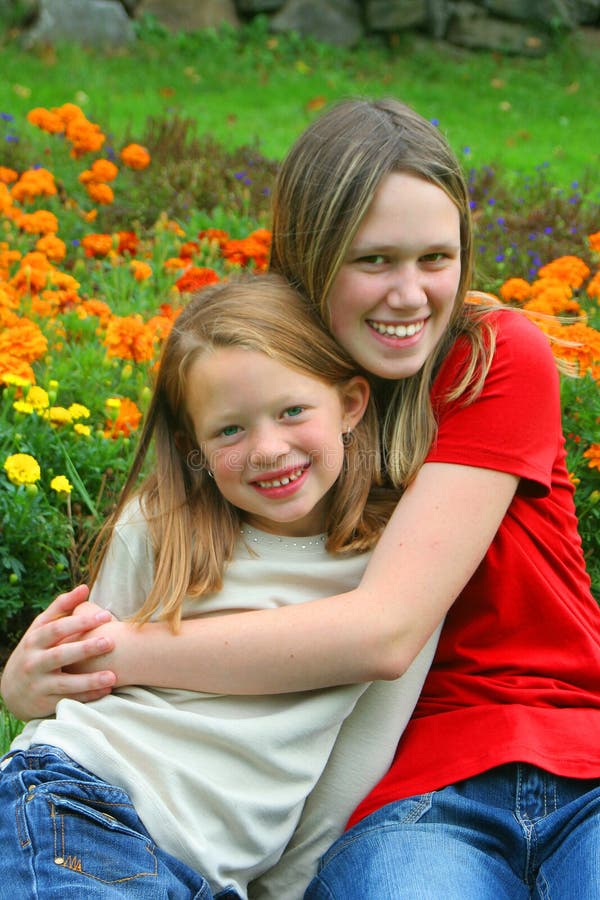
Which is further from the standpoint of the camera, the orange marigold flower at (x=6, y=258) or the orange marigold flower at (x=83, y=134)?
the orange marigold flower at (x=83, y=134)

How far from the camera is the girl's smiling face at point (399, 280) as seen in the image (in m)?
2.06

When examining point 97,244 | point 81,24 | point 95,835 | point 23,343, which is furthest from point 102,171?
point 81,24

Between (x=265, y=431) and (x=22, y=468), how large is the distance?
896mm

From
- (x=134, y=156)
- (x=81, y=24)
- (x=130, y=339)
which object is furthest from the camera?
(x=81, y=24)

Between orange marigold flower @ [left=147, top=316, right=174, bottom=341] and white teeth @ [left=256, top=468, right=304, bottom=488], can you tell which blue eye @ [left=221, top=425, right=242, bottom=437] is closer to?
white teeth @ [left=256, top=468, right=304, bottom=488]

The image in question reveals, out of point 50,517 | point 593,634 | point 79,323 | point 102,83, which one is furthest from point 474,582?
point 102,83

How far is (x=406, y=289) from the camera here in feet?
6.77

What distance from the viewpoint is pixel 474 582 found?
6.98 feet

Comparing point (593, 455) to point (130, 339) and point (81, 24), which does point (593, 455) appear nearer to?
point (130, 339)

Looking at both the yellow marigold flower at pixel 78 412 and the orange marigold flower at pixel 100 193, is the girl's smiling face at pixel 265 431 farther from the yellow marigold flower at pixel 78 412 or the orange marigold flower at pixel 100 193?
the orange marigold flower at pixel 100 193

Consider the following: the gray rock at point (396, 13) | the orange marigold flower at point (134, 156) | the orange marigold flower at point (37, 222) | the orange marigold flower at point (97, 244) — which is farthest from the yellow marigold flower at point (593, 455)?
the gray rock at point (396, 13)

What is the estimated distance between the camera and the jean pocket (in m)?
1.69

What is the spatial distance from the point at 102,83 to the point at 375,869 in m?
8.51

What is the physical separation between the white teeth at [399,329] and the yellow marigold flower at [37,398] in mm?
1129
